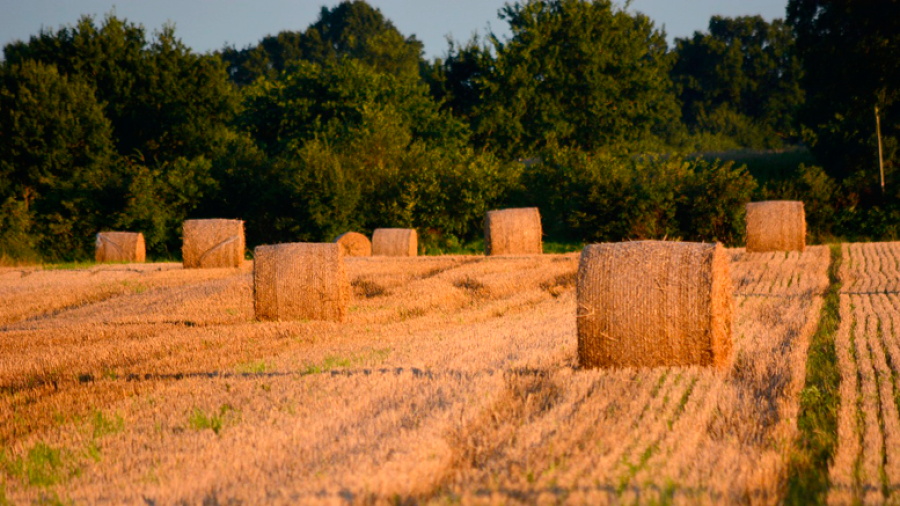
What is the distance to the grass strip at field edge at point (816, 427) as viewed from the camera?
157 inches

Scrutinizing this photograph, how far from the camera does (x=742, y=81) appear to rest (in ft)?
222

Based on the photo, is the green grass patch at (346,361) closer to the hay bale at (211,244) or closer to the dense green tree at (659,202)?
the hay bale at (211,244)

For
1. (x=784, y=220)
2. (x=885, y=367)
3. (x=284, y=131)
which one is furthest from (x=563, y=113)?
(x=885, y=367)

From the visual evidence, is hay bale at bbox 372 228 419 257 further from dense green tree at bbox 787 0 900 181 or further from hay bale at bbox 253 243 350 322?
dense green tree at bbox 787 0 900 181

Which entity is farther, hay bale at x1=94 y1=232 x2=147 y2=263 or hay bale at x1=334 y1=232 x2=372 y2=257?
hay bale at x1=94 y1=232 x2=147 y2=263

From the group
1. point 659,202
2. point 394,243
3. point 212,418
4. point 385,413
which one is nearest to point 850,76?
point 659,202

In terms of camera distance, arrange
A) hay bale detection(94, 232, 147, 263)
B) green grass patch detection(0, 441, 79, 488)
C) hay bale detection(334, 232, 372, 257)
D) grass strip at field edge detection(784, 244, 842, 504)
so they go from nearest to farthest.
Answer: grass strip at field edge detection(784, 244, 842, 504)
green grass patch detection(0, 441, 79, 488)
hay bale detection(334, 232, 372, 257)
hay bale detection(94, 232, 147, 263)

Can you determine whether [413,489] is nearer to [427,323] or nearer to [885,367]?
[885,367]

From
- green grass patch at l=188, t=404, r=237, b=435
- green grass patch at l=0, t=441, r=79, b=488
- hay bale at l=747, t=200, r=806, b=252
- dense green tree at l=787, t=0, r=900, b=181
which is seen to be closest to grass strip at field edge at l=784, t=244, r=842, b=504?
green grass patch at l=188, t=404, r=237, b=435

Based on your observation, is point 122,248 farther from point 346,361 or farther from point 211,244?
point 346,361

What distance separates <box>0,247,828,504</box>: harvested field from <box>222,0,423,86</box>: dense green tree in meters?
65.7

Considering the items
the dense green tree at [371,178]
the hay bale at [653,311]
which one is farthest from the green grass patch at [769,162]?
the hay bale at [653,311]

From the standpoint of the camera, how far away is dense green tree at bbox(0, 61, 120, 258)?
88.6 ft

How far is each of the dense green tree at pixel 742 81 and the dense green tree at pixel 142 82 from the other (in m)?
41.4
